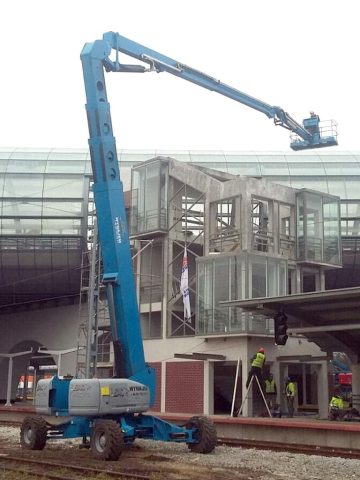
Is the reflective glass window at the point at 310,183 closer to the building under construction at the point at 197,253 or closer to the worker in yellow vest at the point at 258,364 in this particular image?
the building under construction at the point at 197,253

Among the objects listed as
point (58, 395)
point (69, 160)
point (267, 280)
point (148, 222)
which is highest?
point (69, 160)

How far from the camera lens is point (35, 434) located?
55.6 ft

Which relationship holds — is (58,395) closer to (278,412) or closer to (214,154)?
(278,412)

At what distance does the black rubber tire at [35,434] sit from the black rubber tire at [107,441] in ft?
6.46

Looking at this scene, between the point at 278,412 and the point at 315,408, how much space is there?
37.7 feet

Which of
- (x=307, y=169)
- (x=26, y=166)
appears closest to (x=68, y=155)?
(x=26, y=166)

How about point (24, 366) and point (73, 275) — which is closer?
point (73, 275)

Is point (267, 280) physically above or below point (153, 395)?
above

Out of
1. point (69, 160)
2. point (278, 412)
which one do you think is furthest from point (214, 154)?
point (278, 412)

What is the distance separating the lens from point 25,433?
682 inches

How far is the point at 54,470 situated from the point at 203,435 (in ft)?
13.2

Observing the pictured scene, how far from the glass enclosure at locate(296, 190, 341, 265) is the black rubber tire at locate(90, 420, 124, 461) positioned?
20.1m

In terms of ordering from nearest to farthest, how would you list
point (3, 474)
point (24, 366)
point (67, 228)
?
point (3, 474)
point (67, 228)
point (24, 366)

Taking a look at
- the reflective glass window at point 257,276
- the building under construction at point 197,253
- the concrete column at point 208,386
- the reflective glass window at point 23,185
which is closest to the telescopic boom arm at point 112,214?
the building under construction at point 197,253
